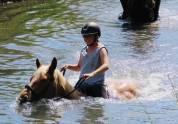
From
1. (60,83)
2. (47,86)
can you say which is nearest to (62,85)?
(60,83)

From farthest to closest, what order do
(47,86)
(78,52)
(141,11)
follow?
1. (141,11)
2. (78,52)
3. (47,86)

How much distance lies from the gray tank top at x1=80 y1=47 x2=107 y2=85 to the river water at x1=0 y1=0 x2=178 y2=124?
332 mm

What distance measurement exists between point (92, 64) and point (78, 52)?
20.4 feet

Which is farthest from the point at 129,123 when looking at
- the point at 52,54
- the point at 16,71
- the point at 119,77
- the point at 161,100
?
the point at 52,54

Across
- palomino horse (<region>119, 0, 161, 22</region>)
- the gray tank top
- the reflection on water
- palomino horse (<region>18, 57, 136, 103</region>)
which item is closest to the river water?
the reflection on water

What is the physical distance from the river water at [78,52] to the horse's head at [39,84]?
193mm

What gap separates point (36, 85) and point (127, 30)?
11.7 metres

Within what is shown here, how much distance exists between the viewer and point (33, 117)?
30.2ft

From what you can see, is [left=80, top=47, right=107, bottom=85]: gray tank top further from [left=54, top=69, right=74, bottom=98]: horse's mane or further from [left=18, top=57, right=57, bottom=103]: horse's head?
[left=18, top=57, right=57, bottom=103]: horse's head

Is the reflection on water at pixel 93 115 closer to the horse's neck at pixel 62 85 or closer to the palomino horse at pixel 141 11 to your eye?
the horse's neck at pixel 62 85

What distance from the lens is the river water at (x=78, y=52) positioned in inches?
366

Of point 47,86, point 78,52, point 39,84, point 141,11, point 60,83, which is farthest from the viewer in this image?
point 141,11

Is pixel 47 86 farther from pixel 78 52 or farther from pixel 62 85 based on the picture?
pixel 78 52

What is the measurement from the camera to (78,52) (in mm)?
16172
